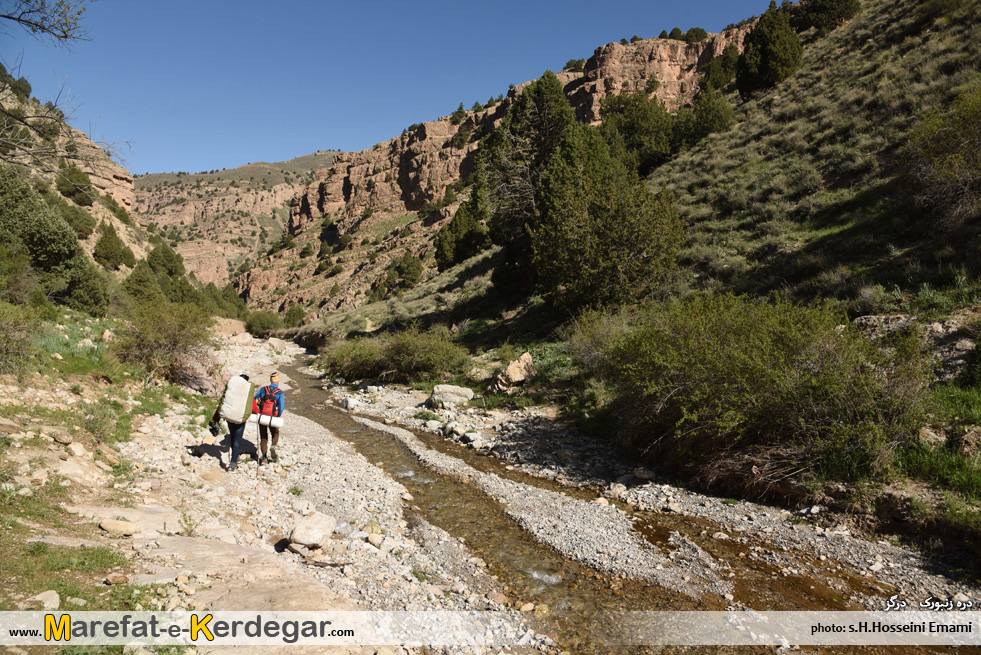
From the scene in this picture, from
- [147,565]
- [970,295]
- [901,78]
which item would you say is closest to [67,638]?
[147,565]

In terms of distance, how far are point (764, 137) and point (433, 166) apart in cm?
8366

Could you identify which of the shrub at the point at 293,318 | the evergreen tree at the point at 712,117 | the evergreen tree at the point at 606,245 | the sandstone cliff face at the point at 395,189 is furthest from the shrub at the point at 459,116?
the evergreen tree at the point at 606,245

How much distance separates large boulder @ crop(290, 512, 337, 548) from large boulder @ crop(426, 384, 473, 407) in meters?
9.90

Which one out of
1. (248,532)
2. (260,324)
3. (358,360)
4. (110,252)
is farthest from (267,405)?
(260,324)

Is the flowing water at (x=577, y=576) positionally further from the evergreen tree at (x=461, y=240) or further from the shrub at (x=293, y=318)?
the shrub at (x=293, y=318)

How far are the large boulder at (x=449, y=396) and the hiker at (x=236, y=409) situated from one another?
323 inches

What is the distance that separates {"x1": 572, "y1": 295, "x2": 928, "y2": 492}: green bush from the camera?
7102 mm

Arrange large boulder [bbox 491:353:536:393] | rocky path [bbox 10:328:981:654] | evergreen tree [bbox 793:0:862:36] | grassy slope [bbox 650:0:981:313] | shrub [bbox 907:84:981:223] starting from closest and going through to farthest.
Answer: rocky path [bbox 10:328:981:654]
shrub [bbox 907:84:981:223]
grassy slope [bbox 650:0:981:313]
large boulder [bbox 491:353:536:393]
evergreen tree [bbox 793:0:862:36]

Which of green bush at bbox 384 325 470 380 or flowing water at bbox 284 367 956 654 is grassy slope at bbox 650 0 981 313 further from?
green bush at bbox 384 325 470 380

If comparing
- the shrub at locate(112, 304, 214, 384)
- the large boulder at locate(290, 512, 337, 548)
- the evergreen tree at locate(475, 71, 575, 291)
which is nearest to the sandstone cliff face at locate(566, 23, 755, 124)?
the evergreen tree at locate(475, 71, 575, 291)

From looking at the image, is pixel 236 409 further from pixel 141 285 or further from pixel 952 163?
pixel 141 285

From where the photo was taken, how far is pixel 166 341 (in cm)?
1380

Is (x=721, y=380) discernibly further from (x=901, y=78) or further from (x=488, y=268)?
(x=488, y=268)

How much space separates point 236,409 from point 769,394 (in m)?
9.81
